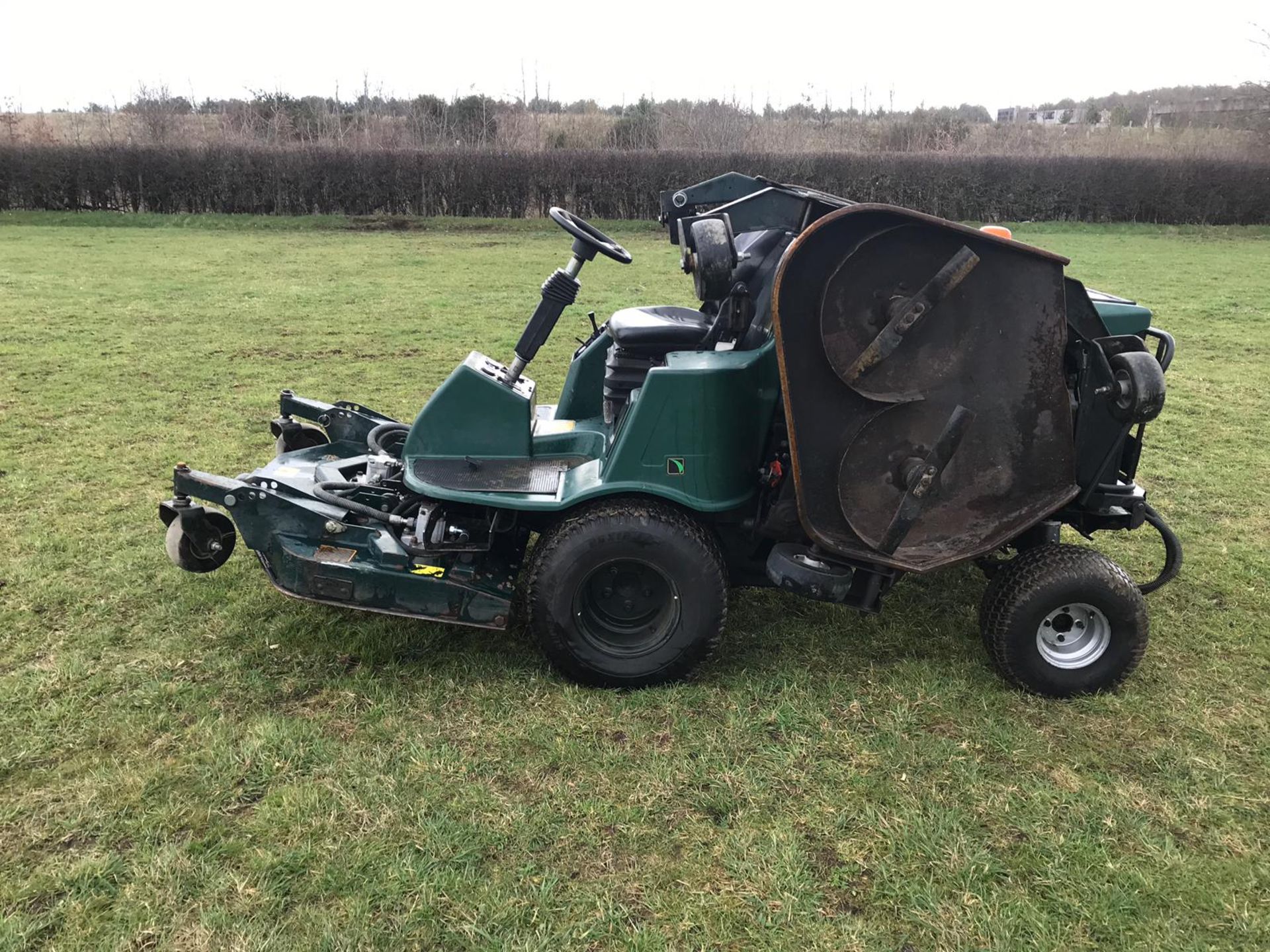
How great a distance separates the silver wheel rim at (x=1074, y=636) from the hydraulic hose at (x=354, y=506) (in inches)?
97.8

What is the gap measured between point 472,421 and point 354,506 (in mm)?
578

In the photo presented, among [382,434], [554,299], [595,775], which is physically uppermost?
[554,299]

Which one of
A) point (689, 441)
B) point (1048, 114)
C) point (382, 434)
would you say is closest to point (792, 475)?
point (689, 441)

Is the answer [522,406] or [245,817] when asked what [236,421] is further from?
[245,817]

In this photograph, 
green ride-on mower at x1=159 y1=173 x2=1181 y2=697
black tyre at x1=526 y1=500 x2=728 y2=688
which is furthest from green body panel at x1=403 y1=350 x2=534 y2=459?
black tyre at x1=526 y1=500 x2=728 y2=688

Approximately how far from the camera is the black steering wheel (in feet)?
12.3

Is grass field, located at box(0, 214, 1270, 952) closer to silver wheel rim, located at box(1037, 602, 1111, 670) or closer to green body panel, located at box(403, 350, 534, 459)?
silver wheel rim, located at box(1037, 602, 1111, 670)

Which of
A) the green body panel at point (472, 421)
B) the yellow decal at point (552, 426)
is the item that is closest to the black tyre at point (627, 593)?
the green body panel at point (472, 421)

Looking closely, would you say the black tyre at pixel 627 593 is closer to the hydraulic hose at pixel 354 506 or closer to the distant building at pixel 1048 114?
the hydraulic hose at pixel 354 506

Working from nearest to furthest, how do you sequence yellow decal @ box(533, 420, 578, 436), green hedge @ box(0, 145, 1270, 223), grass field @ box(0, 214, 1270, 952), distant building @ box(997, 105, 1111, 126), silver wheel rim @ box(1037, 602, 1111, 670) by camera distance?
grass field @ box(0, 214, 1270, 952) < silver wheel rim @ box(1037, 602, 1111, 670) < yellow decal @ box(533, 420, 578, 436) < green hedge @ box(0, 145, 1270, 223) < distant building @ box(997, 105, 1111, 126)

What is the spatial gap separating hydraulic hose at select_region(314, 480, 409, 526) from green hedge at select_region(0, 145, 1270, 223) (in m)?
20.1

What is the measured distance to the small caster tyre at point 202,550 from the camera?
360 centimetres

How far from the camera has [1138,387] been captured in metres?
3.09

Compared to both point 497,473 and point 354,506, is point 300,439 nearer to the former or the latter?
point 354,506
